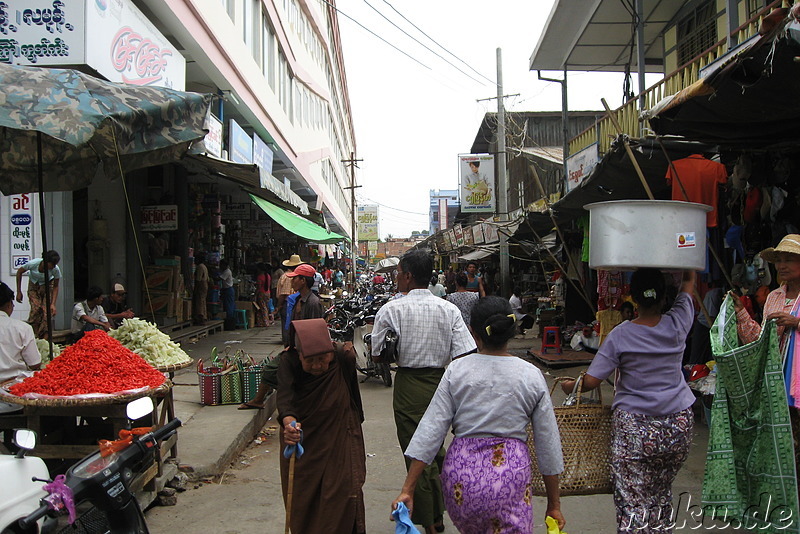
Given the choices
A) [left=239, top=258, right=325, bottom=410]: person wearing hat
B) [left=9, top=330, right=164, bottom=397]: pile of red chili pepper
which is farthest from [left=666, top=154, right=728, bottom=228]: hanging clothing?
[left=9, top=330, right=164, bottom=397]: pile of red chili pepper

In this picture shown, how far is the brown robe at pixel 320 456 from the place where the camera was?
3.10m

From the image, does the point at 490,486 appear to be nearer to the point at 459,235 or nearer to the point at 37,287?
Result: the point at 37,287

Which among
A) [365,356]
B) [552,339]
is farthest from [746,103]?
[552,339]

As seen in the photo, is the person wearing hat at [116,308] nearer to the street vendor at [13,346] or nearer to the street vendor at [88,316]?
the street vendor at [88,316]

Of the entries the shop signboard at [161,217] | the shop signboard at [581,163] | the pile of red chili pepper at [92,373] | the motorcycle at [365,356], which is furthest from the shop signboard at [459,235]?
the pile of red chili pepper at [92,373]

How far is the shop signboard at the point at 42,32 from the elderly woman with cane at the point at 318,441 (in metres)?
5.39

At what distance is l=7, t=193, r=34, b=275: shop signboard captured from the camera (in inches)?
287

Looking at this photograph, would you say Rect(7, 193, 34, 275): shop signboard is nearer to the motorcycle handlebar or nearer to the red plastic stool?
the motorcycle handlebar

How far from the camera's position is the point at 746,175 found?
17.2 feet

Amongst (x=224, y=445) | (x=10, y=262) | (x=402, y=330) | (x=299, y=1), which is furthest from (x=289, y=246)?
(x=402, y=330)

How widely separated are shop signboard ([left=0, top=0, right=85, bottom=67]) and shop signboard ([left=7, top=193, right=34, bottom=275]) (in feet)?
5.54

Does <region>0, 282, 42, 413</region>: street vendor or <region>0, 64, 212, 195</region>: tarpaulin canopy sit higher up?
<region>0, 64, 212, 195</region>: tarpaulin canopy

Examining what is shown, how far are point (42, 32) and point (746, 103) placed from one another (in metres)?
7.03

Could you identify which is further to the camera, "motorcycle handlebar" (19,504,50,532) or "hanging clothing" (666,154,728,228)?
"hanging clothing" (666,154,728,228)
